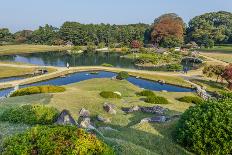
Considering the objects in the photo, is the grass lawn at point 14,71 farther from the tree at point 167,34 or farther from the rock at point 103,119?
the tree at point 167,34

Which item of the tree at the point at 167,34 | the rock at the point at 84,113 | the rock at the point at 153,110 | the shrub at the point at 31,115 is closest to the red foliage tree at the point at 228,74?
the rock at the point at 153,110

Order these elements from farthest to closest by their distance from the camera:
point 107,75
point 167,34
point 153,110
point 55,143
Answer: point 167,34, point 107,75, point 153,110, point 55,143

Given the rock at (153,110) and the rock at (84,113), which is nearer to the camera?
the rock at (84,113)

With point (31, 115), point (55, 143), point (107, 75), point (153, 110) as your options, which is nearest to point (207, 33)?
point (107, 75)

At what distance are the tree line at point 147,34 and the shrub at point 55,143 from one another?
12827cm

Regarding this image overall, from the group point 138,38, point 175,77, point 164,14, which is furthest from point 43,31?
point 175,77

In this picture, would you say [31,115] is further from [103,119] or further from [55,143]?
[55,143]

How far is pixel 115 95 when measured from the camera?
35.3 meters

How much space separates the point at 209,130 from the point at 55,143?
8491 mm

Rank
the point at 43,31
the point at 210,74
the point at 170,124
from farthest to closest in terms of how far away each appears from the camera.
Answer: the point at 43,31, the point at 210,74, the point at 170,124

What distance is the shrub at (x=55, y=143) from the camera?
11719 mm

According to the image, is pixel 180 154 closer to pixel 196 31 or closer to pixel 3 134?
pixel 3 134

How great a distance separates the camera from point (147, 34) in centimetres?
16088

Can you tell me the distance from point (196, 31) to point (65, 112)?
13430 centimetres
